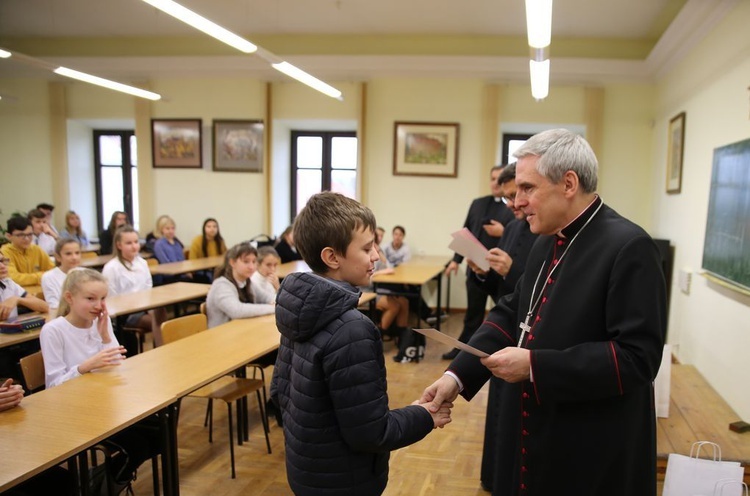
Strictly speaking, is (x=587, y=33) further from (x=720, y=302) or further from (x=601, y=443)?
Answer: (x=601, y=443)

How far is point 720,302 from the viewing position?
12.9ft

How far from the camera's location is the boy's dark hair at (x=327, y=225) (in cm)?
135

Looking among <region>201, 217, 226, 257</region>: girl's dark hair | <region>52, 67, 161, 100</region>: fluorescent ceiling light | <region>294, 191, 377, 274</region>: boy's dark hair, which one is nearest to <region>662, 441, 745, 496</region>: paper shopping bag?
<region>294, 191, 377, 274</region>: boy's dark hair

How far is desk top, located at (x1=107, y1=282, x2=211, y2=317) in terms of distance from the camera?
160 inches

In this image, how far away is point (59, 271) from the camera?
4336 millimetres

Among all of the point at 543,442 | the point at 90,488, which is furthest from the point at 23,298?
the point at 543,442

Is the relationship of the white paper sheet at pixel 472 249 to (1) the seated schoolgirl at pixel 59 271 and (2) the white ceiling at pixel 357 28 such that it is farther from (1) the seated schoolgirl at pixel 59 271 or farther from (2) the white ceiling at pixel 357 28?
(2) the white ceiling at pixel 357 28

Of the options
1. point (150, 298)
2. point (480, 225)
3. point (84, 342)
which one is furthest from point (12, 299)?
point (480, 225)

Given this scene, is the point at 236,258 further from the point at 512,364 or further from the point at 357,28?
the point at 357,28

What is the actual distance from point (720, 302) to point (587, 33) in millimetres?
4744

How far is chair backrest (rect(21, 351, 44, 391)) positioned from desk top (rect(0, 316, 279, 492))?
0.40 metres

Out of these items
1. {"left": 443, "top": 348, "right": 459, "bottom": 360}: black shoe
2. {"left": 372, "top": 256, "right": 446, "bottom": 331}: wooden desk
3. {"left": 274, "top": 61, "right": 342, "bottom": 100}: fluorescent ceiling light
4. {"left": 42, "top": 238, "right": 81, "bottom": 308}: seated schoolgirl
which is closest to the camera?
{"left": 42, "top": 238, "right": 81, "bottom": 308}: seated schoolgirl

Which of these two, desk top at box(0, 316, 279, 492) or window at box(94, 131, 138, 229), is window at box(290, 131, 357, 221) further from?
desk top at box(0, 316, 279, 492)

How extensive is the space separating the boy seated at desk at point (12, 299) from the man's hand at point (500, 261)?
3326 mm
